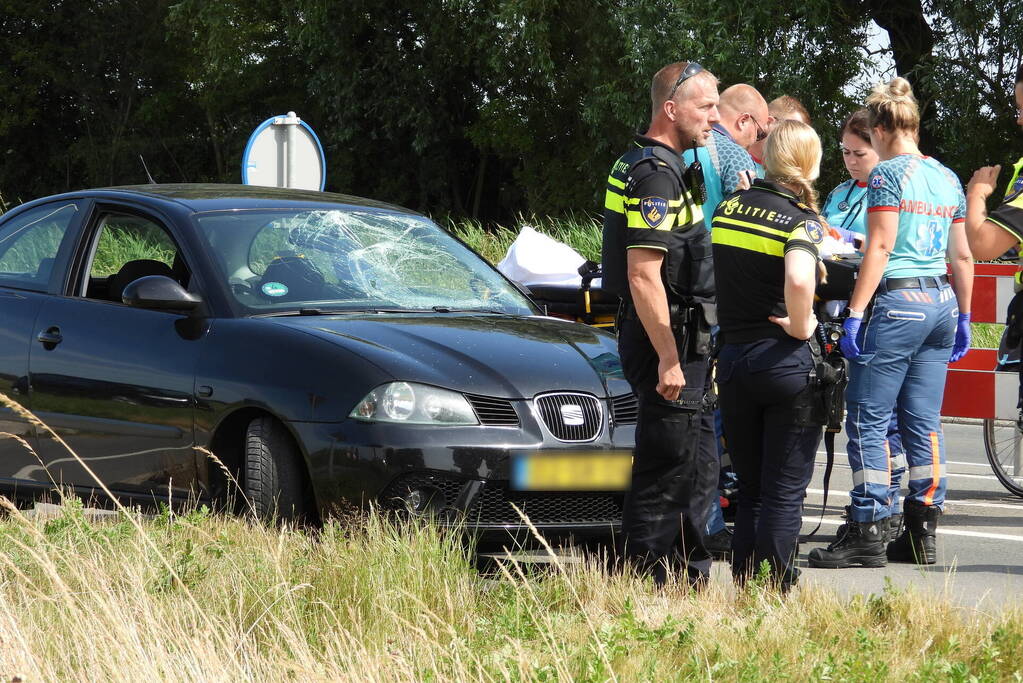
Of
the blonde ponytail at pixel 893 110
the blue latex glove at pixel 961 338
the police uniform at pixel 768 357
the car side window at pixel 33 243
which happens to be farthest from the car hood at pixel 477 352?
the blue latex glove at pixel 961 338

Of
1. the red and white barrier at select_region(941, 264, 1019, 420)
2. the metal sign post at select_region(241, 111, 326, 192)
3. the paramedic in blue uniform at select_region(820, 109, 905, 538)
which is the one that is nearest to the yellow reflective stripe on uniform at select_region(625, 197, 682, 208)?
the paramedic in blue uniform at select_region(820, 109, 905, 538)

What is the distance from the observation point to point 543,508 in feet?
17.9

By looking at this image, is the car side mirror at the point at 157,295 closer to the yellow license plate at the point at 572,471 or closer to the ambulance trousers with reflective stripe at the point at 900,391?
the yellow license plate at the point at 572,471

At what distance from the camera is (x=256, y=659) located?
3.83 m

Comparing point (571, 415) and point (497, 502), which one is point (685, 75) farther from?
point (497, 502)

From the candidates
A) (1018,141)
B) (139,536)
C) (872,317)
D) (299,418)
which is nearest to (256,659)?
(139,536)

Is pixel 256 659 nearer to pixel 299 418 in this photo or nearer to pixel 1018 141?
pixel 299 418

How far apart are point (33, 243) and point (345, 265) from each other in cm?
167

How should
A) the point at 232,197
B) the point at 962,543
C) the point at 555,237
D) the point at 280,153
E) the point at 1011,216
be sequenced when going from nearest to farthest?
the point at 1011,216
the point at 232,197
the point at 962,543
the point at 280,153
the point at 555,237

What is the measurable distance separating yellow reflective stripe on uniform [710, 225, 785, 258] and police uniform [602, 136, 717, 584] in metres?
0.12

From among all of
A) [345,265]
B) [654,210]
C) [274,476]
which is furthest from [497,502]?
[345,265]

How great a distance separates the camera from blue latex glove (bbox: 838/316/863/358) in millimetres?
6016

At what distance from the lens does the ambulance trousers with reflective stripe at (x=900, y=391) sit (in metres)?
6.20

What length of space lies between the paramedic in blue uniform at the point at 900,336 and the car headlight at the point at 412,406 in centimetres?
169
